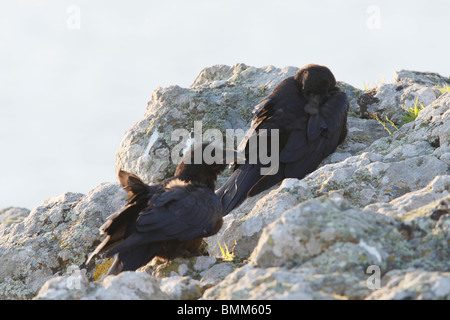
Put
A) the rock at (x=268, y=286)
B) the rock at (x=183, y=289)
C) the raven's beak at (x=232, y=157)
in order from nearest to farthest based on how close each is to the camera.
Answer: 1. the rock at (x=268, y=286)
2. the rock at (x=183, y=289)
3. the raven's beak at (x=232, y=157)

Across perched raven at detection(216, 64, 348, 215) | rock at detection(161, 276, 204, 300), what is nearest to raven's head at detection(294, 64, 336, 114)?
perched raven at detection(216, 64, 348, 215)

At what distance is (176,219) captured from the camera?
5344 millimetres

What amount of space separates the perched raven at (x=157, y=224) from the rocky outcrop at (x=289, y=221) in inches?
7.9

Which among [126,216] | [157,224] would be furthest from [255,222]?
[126,216]

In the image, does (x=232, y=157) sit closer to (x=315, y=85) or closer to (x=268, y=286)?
(x=315, y=85)

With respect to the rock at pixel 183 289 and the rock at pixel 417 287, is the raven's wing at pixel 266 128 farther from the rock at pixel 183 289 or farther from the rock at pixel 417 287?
the rock at pixel 417 287

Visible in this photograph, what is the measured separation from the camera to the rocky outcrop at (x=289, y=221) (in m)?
3.15

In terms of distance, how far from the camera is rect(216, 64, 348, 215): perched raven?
7238 mm

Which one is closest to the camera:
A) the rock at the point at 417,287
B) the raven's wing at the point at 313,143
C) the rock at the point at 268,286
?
the rock at the point at 417,287

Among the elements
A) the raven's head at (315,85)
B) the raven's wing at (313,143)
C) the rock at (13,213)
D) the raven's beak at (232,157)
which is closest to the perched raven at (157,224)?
the raven's beak at (232,157)

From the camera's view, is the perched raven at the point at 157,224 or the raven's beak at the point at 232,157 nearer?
the perched raven at the point at 157,224

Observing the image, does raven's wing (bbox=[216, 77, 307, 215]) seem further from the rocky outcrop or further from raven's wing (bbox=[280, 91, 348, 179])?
the rocky outcrop

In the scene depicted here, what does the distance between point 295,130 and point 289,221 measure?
4305 millimetres
